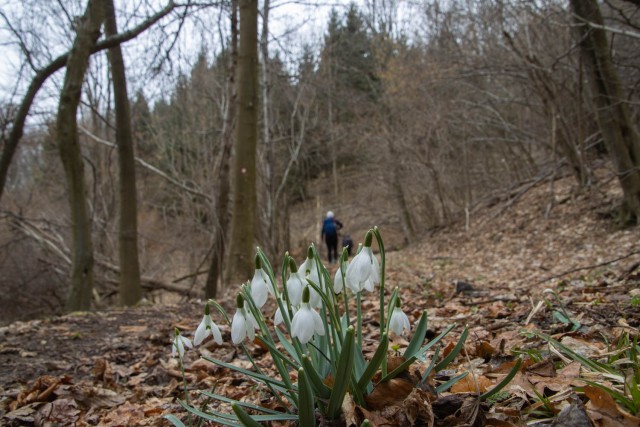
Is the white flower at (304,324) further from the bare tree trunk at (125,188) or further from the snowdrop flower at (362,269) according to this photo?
the bare tree trunk at (125,188)

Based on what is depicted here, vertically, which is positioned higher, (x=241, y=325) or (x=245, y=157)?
(x=245, y=157)

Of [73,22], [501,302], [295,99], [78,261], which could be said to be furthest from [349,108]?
[501,302]

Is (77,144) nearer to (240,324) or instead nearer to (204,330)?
(204,330)

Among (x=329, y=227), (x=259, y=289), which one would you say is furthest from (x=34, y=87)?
(x=329, y=227)

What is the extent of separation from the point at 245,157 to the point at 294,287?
5.88 metres

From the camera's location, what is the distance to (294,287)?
158 centimetres

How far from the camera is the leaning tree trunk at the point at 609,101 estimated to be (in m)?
6.94

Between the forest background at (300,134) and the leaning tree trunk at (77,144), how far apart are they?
0.11ft

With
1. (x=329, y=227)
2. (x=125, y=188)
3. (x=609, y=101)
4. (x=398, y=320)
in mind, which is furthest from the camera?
(x=329, y=227)

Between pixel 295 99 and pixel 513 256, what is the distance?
7.93 metres

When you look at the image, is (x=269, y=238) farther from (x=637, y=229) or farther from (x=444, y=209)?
(x=637, y=229)

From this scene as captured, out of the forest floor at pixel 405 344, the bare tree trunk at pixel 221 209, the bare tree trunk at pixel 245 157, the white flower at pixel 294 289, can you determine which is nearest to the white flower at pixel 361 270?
the white flower at pixel 294 289

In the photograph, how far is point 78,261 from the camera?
6.45 m

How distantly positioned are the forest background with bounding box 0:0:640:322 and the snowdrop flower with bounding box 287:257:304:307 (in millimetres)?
5592
